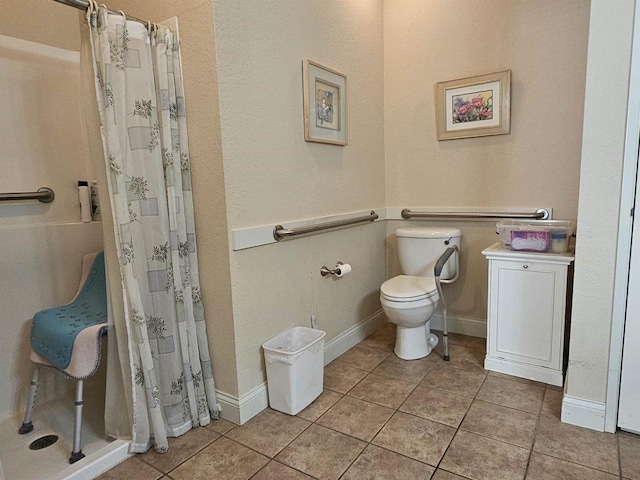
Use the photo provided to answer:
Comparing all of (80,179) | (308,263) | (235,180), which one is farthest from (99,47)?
(308,263)

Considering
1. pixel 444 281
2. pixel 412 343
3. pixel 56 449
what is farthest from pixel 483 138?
pixel 56 449

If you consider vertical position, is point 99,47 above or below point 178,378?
above

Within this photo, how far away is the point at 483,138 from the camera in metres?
2.53

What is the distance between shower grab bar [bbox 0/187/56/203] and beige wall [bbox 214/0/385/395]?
103 centimetres

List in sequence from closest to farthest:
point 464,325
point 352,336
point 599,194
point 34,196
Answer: point 599,194, point 34,196, point 352,336, point 464,325

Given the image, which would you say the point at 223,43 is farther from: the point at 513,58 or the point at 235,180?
the point at 513,58

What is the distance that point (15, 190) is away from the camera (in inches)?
75.2

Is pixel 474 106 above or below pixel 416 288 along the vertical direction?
above

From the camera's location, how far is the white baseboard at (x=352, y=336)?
7.87 ft

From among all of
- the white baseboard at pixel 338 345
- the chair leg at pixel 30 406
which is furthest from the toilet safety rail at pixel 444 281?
the chair leg at pixel 30 406

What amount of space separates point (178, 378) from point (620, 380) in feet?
6.16

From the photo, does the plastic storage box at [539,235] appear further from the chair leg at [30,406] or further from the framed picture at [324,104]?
the chair leg at [30,406]

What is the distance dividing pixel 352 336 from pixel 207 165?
1.50m

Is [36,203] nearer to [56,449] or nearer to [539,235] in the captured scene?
[56,449]
